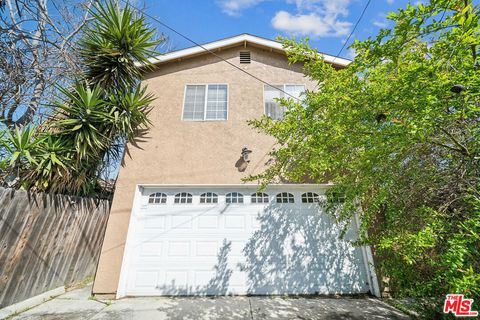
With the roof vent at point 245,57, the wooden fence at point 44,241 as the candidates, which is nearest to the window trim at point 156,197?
the wooden fence at point 44,241

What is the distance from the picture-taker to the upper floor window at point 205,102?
6430 millimetres

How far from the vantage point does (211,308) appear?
13.4ft

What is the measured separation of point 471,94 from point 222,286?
18.2 feet

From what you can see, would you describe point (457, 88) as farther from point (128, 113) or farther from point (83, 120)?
point (83, 120)

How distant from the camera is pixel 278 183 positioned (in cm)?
543

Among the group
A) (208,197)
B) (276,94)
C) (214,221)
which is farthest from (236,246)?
(276,94)

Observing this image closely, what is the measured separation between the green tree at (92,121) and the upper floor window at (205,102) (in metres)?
1.33

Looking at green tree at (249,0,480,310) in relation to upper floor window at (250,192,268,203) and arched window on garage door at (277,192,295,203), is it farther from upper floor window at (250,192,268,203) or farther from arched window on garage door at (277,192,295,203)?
upper floor window at (250,192,268,203)

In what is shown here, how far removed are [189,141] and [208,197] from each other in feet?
6.02

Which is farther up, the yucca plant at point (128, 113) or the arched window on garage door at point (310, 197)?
the yucca plant at point (128, 113)

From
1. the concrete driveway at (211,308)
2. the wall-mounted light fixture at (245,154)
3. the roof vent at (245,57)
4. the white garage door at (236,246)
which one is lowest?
the concrete driveway at (211,308)

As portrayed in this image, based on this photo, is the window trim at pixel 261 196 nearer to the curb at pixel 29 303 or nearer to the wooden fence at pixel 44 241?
the wooden fence at pixel 44 241

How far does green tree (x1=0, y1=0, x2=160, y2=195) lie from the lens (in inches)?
165

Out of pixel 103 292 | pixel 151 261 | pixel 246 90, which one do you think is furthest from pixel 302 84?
pixel 103 292
